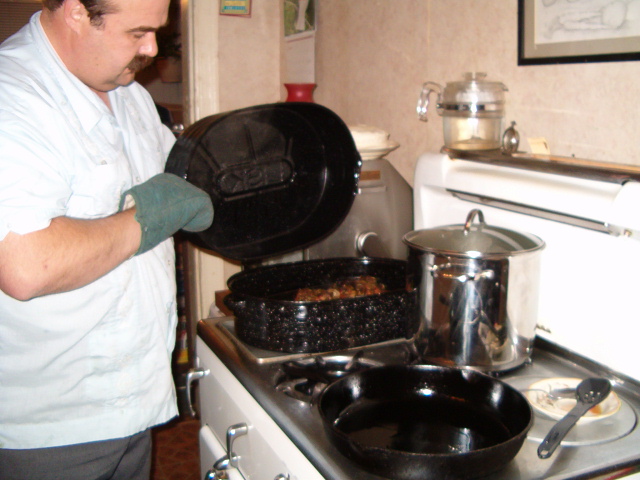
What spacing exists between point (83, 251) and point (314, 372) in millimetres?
437

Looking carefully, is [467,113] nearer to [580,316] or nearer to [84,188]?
[580,316]

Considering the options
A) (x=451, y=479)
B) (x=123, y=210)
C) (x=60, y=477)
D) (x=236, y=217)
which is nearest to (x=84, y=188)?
(x=123, y=210)

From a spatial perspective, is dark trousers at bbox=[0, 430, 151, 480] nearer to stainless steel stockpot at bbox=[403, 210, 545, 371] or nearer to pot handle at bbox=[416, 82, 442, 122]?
stainless steel stockpot at bbox=[403, 210, 545, 371]

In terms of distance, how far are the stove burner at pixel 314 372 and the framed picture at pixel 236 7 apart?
1531mm

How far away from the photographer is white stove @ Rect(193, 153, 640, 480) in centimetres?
85

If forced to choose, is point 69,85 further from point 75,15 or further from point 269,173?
point 269,173

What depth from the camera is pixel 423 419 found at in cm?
94

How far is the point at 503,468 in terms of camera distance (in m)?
0.79

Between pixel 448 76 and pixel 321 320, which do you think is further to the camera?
pixel 448 76

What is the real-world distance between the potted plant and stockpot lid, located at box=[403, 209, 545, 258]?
98.2 inches

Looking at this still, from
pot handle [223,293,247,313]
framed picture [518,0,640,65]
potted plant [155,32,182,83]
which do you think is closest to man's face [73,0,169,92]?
pot handle [223,293,247,313]

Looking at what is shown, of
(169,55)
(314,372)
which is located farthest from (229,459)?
(169,55)

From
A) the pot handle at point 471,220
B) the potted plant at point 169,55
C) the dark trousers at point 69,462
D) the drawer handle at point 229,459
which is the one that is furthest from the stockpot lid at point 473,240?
the potted plant at point 169,55

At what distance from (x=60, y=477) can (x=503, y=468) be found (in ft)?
2.60
